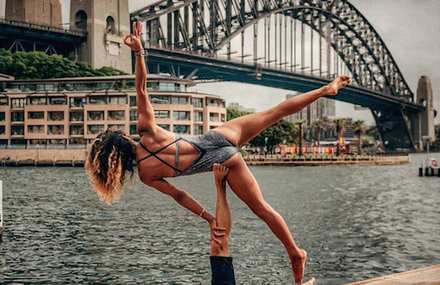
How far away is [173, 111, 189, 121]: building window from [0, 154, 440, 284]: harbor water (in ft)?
123

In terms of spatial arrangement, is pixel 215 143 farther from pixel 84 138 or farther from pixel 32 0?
pixel 32 0

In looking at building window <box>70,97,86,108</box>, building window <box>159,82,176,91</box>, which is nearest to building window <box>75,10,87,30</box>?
building window <box>70,97,86,108</box>

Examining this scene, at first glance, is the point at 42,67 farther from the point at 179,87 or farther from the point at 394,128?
the point at 394,128

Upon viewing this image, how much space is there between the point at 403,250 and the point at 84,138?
5868 centimetres

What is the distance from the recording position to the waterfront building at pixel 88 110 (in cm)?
7219

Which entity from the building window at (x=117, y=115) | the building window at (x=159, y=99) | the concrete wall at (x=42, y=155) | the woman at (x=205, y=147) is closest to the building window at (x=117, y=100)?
the building window at (x=117, y=115)

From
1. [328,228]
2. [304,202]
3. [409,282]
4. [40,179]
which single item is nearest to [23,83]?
[40,179]

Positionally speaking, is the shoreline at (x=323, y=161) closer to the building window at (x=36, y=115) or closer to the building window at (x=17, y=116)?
the building window at (x=36, y=115)

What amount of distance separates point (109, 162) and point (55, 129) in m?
72.2

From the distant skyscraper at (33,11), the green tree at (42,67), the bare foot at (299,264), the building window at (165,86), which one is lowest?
the bare foot at (299,264)

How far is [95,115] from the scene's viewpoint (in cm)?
7319

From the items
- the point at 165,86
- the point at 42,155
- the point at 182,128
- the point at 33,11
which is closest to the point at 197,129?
the point at 182,128

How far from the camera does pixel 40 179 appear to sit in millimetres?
46938

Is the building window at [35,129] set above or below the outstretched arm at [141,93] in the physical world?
above
